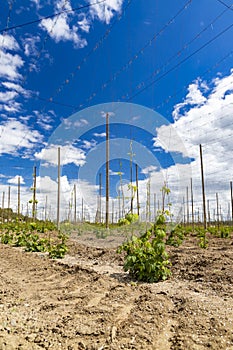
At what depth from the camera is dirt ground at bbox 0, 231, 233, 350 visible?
2.58 meters

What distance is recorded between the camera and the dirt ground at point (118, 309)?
8.45ft

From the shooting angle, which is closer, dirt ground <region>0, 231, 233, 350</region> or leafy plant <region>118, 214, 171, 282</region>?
dirt ground <region>0, 231, 233, 350</region>

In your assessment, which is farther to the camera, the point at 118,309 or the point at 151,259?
the point at 151,259

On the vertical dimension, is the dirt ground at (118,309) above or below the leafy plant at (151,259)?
A: below

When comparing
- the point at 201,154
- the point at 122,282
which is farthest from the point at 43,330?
the point at 201,154

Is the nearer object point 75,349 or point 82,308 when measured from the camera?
point 75,349

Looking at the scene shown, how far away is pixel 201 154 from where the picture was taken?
15.2m

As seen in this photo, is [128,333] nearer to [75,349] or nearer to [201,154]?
[75,349]

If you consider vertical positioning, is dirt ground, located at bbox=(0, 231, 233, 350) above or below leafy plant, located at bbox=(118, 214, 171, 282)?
below

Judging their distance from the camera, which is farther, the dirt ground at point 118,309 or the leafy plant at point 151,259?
the leafy plant at point 151,259

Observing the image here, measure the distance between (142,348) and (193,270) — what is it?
2877 mm

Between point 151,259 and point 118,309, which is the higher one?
point 151,259

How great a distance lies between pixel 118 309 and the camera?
3.34 metres

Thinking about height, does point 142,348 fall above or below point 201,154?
below
